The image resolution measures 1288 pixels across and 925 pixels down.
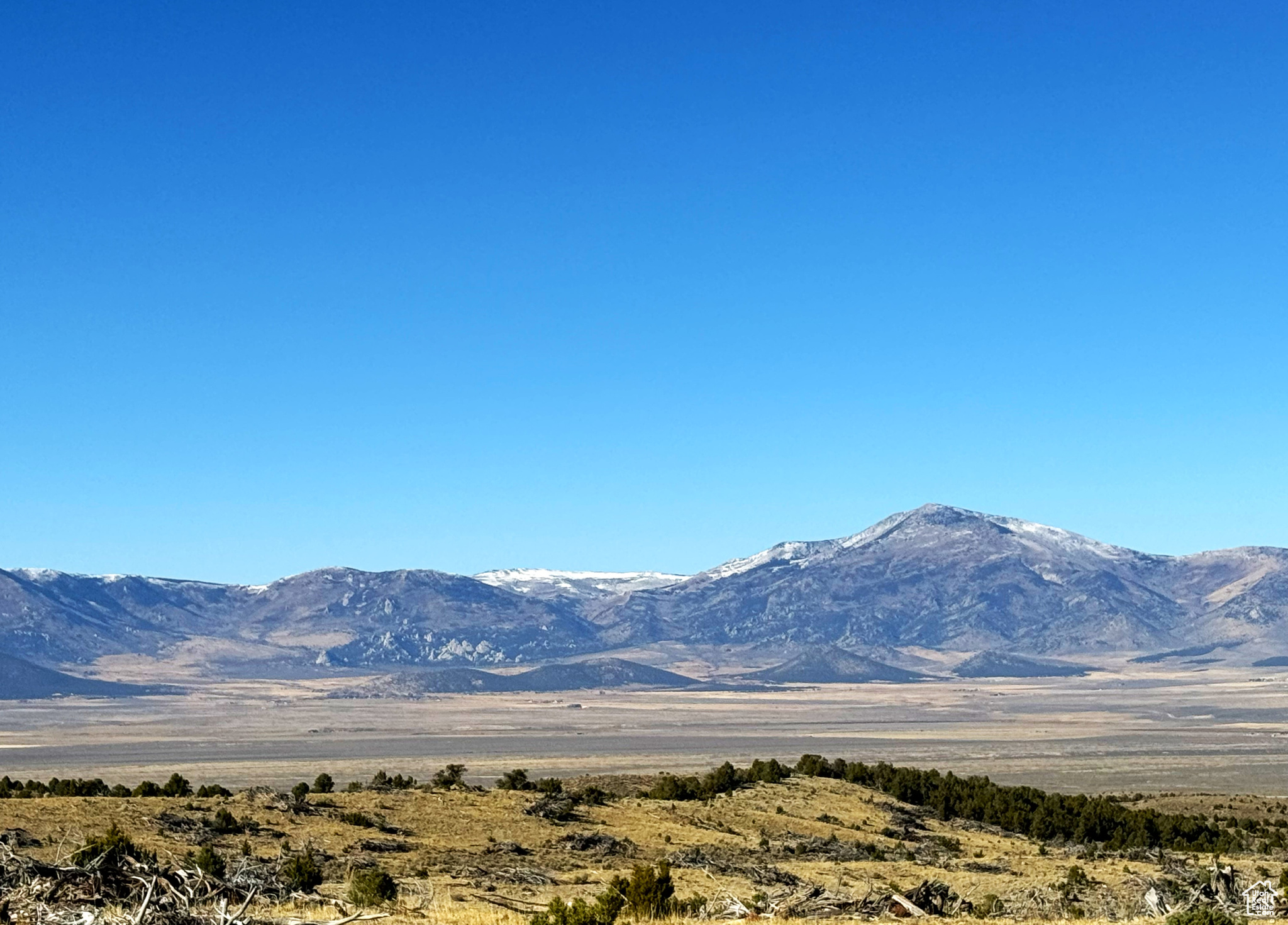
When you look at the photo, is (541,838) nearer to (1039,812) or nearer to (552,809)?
(552,809)

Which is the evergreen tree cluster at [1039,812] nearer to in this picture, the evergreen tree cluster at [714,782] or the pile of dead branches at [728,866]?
the evergreen tree cluster at [714,782]

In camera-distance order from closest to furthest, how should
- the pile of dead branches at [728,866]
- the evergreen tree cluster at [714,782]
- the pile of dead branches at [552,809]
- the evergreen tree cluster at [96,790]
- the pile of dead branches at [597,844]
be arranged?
the pile of dead branches at [728,866] < the pile of dead branches at [597,844] < the pile of dead branches at [552,809] < the evergreen tree cluster at [96,790] < the evergreen tree cluster at [714,782]

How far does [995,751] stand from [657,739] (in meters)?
36.3

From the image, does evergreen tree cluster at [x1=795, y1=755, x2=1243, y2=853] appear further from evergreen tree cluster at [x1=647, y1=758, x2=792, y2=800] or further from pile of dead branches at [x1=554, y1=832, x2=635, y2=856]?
pile of dead branches at [x1=554, y1=832, x2=635, y2=856]

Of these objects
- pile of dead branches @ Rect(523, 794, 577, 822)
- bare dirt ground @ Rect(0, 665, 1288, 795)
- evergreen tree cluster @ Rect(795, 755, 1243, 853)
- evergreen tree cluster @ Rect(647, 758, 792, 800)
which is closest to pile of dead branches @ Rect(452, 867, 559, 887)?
pile of dead branches @ Rect(523, 794, 577, 822)

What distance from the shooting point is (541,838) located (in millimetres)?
43812

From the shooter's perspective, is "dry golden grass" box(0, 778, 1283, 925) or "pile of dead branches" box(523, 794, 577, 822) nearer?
"dry golden grass" box(0, 778, 1283, 925)

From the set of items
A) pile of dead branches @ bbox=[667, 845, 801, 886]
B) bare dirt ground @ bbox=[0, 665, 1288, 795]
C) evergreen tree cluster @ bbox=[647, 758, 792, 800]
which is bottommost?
bare dirt ground @ bbox=[0, 665, 1288, 795]

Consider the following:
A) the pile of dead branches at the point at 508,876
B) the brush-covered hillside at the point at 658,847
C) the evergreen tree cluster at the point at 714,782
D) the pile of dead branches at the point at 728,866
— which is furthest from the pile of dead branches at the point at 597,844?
the evergreen tree cluster at the point at 714,782

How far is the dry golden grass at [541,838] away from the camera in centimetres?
3525

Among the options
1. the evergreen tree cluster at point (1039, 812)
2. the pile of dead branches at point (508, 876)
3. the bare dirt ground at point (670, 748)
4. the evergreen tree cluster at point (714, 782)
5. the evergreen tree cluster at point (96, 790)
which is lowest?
the bare dirt ground at point (670, 748)

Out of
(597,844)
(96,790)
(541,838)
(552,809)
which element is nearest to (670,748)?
(96,790)

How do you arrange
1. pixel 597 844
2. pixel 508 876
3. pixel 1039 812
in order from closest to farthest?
pixel 508 876 < pixel 597 844 < pixel 1039 812

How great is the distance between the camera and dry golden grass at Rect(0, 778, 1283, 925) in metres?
35.2
